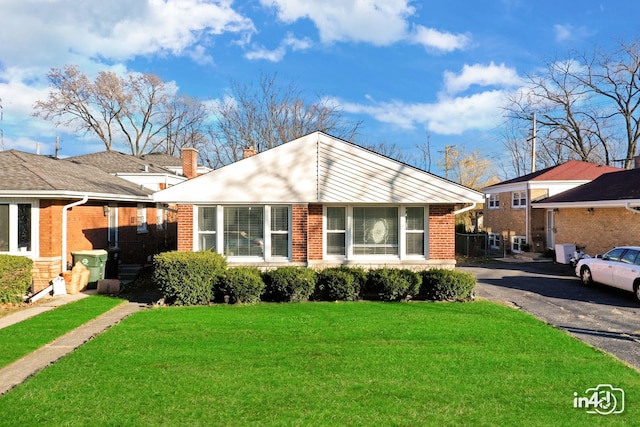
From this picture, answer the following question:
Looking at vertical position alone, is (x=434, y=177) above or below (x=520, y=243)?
above

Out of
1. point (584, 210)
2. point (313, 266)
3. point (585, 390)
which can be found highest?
point (584, 210)

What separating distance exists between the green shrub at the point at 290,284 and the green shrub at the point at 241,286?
0.29m

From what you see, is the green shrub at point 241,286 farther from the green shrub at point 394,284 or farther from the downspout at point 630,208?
the downspout at point 630,208

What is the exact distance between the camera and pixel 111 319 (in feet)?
30.7

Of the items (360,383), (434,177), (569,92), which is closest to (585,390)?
(360,383)

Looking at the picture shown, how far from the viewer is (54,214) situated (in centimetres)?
1237

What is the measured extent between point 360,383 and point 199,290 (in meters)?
6.03

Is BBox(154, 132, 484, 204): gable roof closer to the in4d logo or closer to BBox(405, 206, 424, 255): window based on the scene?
BBox(405, 206, 424, 255): window

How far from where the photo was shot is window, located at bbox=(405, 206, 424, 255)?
1255 centimetres

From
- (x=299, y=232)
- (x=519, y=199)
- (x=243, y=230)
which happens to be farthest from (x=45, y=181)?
(x=519, y=199)

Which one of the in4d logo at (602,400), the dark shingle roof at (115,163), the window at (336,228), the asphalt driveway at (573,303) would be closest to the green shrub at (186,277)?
the window at (336,228)

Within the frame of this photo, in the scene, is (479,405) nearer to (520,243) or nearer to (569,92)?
(520,243)

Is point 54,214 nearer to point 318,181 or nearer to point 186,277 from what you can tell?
point 186,277

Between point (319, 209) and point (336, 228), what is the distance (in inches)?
29.4
